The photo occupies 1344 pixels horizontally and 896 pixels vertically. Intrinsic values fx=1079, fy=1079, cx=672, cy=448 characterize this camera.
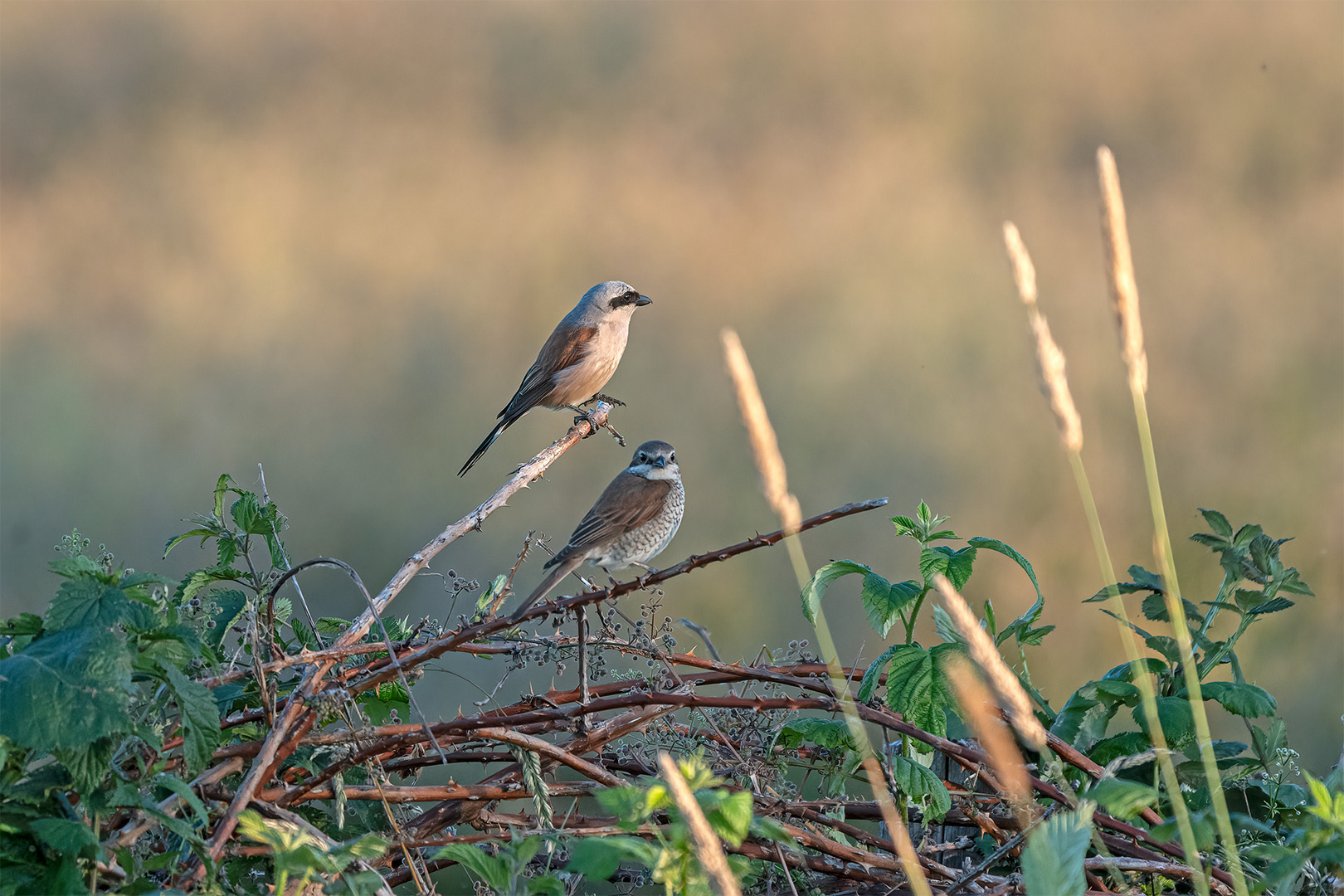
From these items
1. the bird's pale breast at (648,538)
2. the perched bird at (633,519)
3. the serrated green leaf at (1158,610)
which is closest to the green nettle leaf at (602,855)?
the serrated green leaf at (1158,610)

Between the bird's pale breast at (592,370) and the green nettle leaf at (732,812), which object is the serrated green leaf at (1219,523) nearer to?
the green nettle leaf at (732,812)

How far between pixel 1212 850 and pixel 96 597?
5.44ft

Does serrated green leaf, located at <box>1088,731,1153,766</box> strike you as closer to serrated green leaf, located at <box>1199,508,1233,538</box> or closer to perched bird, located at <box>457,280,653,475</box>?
serrated green leaf, located at <box>1199,508,1233,538</box>

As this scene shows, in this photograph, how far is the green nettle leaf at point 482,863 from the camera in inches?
47.6

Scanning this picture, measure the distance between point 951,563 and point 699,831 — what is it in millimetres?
1056

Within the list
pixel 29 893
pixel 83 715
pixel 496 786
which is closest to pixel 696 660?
pixel 496 786

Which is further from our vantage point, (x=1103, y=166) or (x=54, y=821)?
(x=54, y=821)

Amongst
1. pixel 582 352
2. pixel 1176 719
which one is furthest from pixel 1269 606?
pixel 582 352

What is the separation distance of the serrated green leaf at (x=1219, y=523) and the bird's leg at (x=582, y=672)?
3.92 feet

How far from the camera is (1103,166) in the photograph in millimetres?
1172

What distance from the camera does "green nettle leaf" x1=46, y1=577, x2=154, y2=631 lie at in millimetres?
1337

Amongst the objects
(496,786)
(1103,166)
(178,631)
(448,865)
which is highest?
(1103,166)

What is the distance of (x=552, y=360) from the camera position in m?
5.09

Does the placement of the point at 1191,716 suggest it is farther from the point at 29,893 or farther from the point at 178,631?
the point at 29,893
